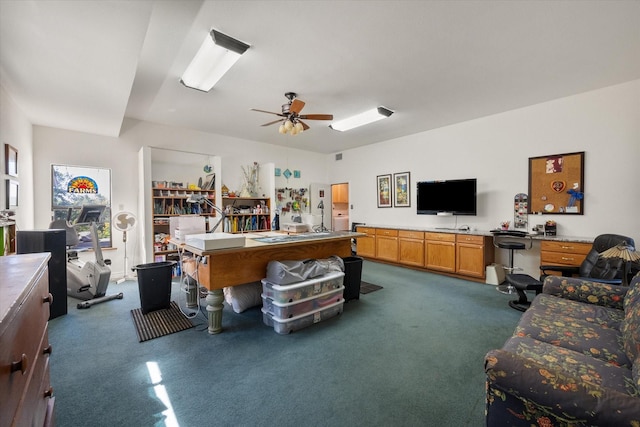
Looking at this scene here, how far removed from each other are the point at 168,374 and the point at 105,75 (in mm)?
2730

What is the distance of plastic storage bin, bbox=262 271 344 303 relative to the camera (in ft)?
8.57

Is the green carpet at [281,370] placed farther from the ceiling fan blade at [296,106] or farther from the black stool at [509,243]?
the ceiling fan blade at [296,106]

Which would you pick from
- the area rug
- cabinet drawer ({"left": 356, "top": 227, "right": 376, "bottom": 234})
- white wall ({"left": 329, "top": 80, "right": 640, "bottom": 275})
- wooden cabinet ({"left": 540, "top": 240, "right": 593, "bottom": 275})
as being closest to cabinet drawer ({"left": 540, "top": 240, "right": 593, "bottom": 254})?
wooden cabinet ({"left": 540, "top": 240, "right": 593, "bottom": 275})

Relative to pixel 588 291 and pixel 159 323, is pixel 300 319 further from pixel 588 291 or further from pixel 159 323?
pixel 588 291

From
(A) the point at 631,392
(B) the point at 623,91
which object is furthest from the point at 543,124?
(A) the point at 631,392

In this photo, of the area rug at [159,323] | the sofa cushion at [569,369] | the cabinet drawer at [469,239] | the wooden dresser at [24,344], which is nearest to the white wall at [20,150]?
the area rug at [159,323]

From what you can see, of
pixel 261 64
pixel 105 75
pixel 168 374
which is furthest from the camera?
pixel 261 64

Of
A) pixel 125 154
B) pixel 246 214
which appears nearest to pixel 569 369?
pixel 246 214

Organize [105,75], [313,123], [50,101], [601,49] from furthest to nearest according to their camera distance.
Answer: [313,123]
[50,101]
[601,49]
[105,75]

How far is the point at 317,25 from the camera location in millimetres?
2311

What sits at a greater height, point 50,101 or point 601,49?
point 601,49

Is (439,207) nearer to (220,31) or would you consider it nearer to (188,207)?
(220,31)

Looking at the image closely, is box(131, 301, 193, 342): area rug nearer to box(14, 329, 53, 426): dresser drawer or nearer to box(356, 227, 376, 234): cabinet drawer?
box(14, 329, 53, 426): dresser drawer

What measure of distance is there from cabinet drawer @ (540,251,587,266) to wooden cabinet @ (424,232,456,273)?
1.22 metres
